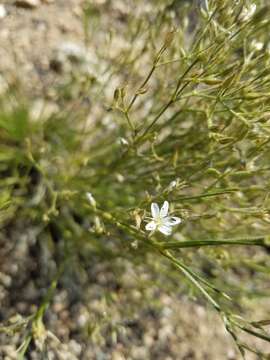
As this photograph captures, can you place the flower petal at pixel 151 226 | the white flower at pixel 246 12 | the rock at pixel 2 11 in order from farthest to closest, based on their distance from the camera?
the rock at pixel 2 11
the white flower at pixel 246 12
the flower petal at pixel 151 226

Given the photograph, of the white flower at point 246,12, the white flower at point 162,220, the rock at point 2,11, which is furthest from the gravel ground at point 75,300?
the white flower at point 246,12

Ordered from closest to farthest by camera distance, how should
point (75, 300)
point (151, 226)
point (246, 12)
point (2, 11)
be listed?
point (151, 226) → point (246, 12) → point (75, 300) → point (2, 11)

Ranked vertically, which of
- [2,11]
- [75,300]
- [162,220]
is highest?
[2,11]

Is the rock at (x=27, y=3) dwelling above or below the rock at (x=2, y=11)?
above

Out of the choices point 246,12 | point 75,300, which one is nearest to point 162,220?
point 246,12

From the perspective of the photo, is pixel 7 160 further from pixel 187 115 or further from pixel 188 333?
pixel 188 333

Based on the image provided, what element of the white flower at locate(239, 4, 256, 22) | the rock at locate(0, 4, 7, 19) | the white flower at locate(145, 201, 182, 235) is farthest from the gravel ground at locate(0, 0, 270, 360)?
the white flower at locate(239, 4, 256, 22)

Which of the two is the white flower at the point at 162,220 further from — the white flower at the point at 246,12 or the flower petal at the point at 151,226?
the white flower at the point at 246,12

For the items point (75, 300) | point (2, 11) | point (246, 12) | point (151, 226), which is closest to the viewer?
point (151, 226)

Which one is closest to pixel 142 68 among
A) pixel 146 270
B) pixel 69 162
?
pixel 69 162

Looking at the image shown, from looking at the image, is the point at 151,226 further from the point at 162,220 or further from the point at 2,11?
the point at 2,11

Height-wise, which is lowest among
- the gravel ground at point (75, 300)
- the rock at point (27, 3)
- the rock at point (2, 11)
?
the gravel ground at point (75, 300)
